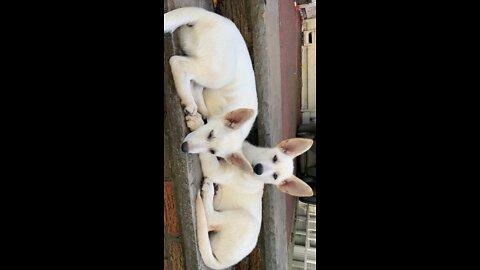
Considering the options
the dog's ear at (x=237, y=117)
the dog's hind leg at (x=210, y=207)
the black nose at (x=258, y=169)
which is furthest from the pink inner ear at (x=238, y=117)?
the dog's hind leg at (x=210, y=207)

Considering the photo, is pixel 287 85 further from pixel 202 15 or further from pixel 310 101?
pixel 202 15

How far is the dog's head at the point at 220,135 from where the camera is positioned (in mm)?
1581

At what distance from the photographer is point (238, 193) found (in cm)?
190

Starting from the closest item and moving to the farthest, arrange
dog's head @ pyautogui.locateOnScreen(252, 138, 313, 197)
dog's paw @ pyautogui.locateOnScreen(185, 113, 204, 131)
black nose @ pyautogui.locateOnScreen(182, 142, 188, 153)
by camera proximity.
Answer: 1. black nose @ pyautogui.locateOnScreen(182, 142, 188, 153)
2. dog's paw @ pyautogui.locateOnScreen(185, 113, 204, 131)
3. dog's head @ pyautogui.locateOnScreen(252, 138, 313, 197)

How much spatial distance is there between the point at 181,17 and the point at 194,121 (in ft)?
1.53

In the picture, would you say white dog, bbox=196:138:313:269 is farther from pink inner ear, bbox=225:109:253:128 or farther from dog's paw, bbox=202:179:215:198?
pink inner ear, bbox=225:109:253:128

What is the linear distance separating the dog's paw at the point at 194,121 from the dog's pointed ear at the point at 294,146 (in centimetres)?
44

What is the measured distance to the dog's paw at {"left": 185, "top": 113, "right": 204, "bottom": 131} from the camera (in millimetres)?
1641

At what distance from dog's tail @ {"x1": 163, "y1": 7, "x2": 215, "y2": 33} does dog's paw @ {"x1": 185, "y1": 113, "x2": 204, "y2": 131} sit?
1.31 ft

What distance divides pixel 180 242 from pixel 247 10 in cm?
131

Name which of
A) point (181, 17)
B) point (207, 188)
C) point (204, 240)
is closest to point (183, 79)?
point (181, 17)

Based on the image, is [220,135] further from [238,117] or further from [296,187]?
[296,187]

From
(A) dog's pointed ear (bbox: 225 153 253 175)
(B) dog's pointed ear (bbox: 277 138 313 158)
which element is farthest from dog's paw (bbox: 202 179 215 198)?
(B) dog's pointed ear (bbox: 277 138 313 158)
